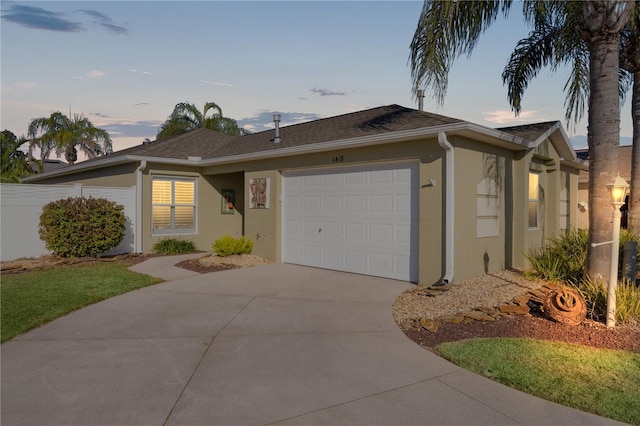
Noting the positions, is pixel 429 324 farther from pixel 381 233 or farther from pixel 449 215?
pixel 381 233

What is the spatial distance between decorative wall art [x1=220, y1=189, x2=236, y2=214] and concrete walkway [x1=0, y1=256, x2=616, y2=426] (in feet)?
27.5

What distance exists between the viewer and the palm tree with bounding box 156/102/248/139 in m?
26.5

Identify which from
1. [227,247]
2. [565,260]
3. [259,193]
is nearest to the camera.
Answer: [565,260]

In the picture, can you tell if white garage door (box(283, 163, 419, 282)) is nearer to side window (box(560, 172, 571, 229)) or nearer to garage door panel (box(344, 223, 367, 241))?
garage door panel (box(344, 223, 367, 241))

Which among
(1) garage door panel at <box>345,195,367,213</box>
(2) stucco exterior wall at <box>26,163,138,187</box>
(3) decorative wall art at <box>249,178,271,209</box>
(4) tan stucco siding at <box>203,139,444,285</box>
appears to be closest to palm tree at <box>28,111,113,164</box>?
(2) stucco exterior wall at <box>26,163,138,187</box>

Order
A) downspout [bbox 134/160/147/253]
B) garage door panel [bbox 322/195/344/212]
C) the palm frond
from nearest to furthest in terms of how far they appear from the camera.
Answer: the palm frond < garage door panel [bbox 322/195/344/212] < downspout [bbox 134/160/147/253]

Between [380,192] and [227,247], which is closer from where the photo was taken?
[380,192]

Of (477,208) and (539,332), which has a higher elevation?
(477,208)

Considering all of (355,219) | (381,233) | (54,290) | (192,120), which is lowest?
(54,290)

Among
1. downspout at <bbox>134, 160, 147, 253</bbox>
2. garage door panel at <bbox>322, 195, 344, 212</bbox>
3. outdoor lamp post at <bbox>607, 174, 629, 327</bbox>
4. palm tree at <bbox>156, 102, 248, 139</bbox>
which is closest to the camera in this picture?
outdoor lamp post at <bbox>607, 174, 629, 327</bbox>

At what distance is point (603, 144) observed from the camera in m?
6.71

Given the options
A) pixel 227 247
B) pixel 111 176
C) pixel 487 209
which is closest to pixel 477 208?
pixel 487 209

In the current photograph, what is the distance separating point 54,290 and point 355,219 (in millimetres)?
6300

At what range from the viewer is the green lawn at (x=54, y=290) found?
6.15 metres
